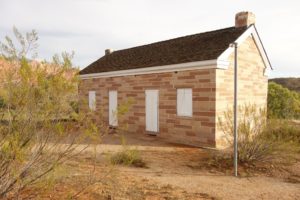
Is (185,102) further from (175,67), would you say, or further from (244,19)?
(244,19)

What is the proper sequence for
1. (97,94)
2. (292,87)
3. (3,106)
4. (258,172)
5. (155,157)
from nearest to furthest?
1. (3,106)
2. (258,172)
3. (155,157)
4. (97,94)
5. (292,87)

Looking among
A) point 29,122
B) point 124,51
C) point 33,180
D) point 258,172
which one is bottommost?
point 258,172

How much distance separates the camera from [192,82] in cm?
1156

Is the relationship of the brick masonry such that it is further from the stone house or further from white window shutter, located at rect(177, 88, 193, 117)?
white window shutter, located at rect(177, 88, 193, 117)

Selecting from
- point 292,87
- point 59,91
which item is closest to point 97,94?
point 59,91

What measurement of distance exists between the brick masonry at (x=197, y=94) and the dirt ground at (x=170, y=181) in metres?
1.90

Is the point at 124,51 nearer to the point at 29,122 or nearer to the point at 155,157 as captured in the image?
the point at 155,157

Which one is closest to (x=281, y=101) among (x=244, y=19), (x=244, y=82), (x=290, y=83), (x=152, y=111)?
(x=244, y=82)

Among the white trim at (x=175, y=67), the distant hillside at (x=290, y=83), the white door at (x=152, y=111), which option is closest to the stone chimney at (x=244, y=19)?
the white trim at (x=175, y=67)

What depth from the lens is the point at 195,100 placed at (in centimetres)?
1148

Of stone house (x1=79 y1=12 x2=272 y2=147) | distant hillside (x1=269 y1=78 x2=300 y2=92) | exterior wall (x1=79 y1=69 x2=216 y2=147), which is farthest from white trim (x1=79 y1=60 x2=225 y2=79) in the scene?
distant hillside (x1=269 y1=78 x2=300 y2=92)

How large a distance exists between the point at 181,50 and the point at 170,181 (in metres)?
8.05

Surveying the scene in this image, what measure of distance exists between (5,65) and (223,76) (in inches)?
334

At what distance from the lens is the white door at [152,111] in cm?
1331
